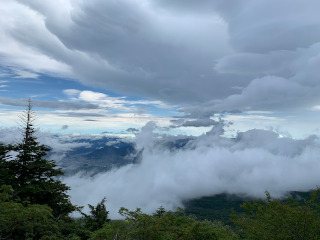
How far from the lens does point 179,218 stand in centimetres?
1498

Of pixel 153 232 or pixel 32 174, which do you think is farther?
pixel 32 174

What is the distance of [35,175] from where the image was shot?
2416cm

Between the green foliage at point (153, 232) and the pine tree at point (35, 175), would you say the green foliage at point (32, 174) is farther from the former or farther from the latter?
the green foliage at point (153, 232)

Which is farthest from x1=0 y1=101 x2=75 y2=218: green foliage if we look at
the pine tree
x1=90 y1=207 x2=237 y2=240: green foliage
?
x1=90 y1=207 x2=237 y2=240: green foliage

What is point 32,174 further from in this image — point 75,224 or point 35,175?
point 75,224

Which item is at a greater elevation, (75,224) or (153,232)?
(153,232)

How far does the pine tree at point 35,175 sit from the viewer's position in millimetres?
22572

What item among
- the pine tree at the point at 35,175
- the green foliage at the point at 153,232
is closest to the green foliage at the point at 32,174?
the pine tree at the point at 35,175

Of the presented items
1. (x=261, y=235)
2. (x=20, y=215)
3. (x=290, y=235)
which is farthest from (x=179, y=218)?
(x=20, y=215)

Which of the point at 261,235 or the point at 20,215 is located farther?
the point at 261,235

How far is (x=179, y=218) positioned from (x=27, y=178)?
59.3ft

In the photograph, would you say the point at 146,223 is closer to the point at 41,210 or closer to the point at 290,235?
the point at 41,210

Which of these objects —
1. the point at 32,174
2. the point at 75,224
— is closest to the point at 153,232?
the point at 75,224

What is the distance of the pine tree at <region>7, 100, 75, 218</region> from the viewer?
22572 mm
